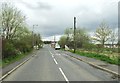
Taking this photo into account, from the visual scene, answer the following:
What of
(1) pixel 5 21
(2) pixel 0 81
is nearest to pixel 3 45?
(2) pixel 0 81

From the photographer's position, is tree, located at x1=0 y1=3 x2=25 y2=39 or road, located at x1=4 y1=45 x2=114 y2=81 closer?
road, located at x1=4 y1=45 x2=114 y2=81

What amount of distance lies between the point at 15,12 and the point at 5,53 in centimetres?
2026

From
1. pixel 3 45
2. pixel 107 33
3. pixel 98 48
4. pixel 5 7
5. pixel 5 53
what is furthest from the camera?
pixel 107 33

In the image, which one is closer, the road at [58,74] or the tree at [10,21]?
the road at [58,74]

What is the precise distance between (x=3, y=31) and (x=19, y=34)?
16.5 feet

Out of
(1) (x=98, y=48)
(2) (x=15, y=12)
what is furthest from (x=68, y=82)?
(1) (x=98, y=48)

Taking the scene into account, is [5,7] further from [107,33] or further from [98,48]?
[107,33]

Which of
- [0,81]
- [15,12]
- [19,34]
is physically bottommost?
[0,81]

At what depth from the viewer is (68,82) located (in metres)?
13.0

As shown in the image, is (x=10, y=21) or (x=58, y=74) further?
(x=10, y=21)

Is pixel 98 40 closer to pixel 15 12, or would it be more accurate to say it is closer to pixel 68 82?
pixel 15 12

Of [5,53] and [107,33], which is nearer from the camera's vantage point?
[5,53]

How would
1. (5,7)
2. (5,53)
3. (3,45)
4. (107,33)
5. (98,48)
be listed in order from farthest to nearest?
(107,33) < (98,48) < (5,7) < (5,53) < (3,45)

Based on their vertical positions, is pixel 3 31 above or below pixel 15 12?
below
